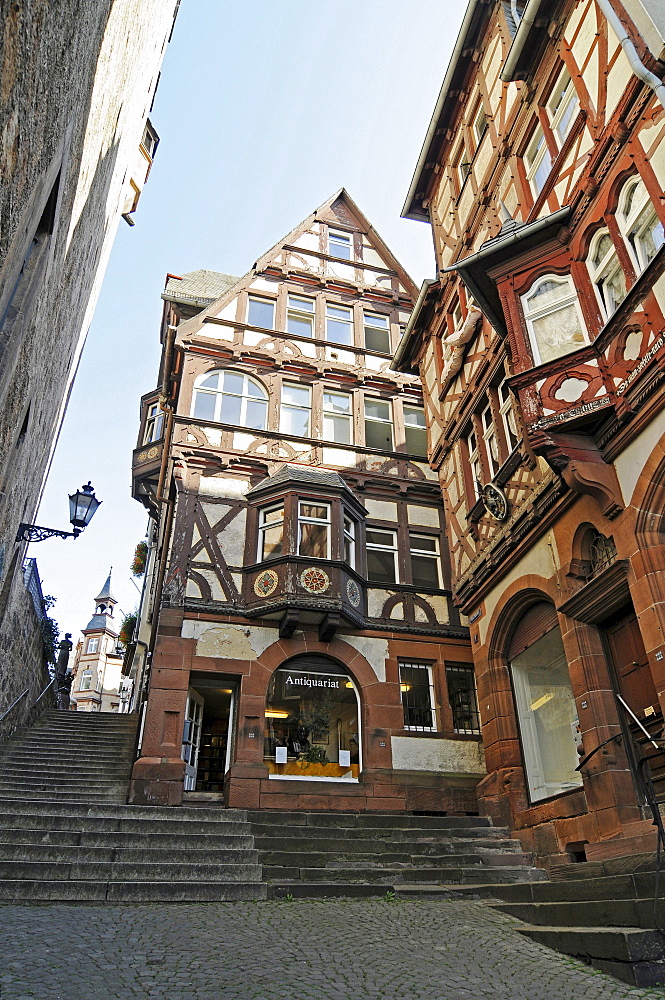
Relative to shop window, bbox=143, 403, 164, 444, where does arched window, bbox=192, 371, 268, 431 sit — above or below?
below

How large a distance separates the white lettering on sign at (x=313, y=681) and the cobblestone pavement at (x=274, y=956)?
7869 millimetres

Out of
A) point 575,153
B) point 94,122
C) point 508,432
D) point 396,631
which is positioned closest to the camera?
point 94,122

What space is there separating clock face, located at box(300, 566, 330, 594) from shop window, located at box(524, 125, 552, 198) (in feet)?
26.3

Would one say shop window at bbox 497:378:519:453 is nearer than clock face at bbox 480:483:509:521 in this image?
No

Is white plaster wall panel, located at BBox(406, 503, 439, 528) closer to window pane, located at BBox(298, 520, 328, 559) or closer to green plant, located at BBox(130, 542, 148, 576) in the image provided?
window pane, located at BBox(298, 520, 328, 559)

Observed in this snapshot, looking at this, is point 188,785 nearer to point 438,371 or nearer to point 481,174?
point 438,371

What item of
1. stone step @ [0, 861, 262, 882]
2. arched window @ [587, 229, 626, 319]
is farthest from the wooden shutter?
stone step @ [0, 861, 262, 882]

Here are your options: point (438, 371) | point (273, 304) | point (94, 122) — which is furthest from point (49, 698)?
point (94, 122)

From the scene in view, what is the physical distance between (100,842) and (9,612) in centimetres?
554

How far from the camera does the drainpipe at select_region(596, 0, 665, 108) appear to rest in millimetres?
7992

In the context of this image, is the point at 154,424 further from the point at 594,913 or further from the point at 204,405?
the point at 594,913

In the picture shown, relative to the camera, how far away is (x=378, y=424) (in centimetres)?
1883

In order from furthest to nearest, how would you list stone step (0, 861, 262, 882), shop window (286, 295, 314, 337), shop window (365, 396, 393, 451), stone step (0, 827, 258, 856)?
shop window (286, 295, 314, 337) < shop window (365, 396, 393, 451) < stone step (0, 827, 258, 856) < stone step (0, 861, 262, 882)

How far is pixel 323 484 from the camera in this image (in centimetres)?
1599
